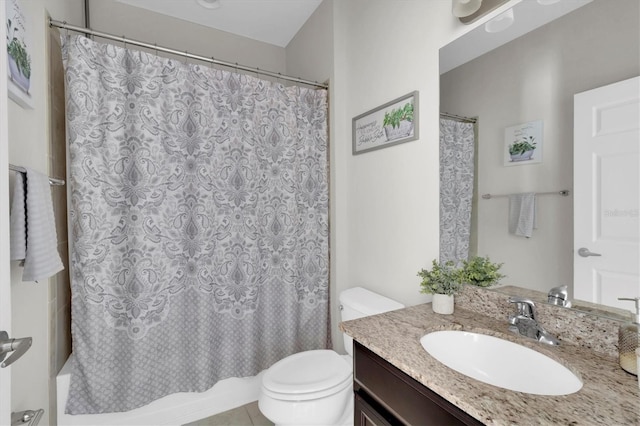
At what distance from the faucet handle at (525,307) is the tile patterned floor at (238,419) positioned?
1486 mm

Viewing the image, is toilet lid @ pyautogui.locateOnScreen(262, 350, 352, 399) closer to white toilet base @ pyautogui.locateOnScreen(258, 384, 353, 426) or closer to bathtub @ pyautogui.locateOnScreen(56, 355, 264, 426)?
white toilet base @ pyautogui.locateOnScreen(258, 384, 353, 426)

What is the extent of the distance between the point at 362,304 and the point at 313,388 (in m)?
0.47

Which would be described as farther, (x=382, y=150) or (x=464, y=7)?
(x=382, y=150)

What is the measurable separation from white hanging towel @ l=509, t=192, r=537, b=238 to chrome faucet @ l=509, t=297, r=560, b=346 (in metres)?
0.23

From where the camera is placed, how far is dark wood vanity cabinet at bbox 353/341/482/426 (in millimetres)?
741

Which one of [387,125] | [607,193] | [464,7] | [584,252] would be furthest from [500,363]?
[464,7]

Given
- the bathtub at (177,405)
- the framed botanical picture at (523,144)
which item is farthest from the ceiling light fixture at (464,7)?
the bathtub at (177,405)

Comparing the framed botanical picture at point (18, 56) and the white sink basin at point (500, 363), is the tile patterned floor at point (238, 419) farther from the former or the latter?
the framed botanical picture at point (18, 56)

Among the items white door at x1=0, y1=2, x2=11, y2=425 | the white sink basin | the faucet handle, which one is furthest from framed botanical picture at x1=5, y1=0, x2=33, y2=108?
the faucet handle

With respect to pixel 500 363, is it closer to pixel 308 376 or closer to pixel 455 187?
pixel 455 187

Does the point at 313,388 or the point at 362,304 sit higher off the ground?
the point at 362,304

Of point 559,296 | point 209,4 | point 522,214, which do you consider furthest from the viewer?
point 209,4

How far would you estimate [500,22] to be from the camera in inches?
44.0

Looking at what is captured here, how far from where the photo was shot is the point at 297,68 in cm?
245
